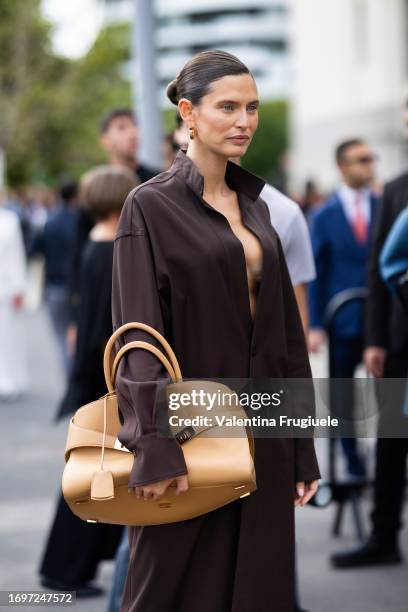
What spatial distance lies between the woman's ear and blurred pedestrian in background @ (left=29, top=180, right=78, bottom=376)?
296 inches

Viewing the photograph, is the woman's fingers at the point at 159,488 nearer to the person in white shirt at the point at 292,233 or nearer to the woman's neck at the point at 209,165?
the woman's neck at the point at 209,165

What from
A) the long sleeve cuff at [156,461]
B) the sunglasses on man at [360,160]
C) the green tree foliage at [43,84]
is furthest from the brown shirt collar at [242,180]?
the green tree foliage at [43,84]

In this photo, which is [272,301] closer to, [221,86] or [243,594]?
[221,86]

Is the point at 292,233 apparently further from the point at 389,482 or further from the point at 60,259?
the point at 60,259

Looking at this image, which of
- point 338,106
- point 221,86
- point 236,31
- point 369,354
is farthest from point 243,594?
point 236,31

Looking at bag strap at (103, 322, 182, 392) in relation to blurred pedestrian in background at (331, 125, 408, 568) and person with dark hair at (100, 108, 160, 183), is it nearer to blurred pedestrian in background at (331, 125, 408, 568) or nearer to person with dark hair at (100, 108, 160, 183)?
blurred pedestrian in background at (331, 125, 408, 568)

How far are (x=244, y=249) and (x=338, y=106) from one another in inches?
1402

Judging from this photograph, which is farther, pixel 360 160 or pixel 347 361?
pixel 360 160

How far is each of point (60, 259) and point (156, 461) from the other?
948cm

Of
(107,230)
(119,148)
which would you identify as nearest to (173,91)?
(107,230)

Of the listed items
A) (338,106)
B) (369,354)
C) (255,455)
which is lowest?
(255,455)

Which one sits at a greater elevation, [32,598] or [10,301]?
[10,301]

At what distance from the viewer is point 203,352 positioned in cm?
317

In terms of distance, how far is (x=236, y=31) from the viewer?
15562 cm
